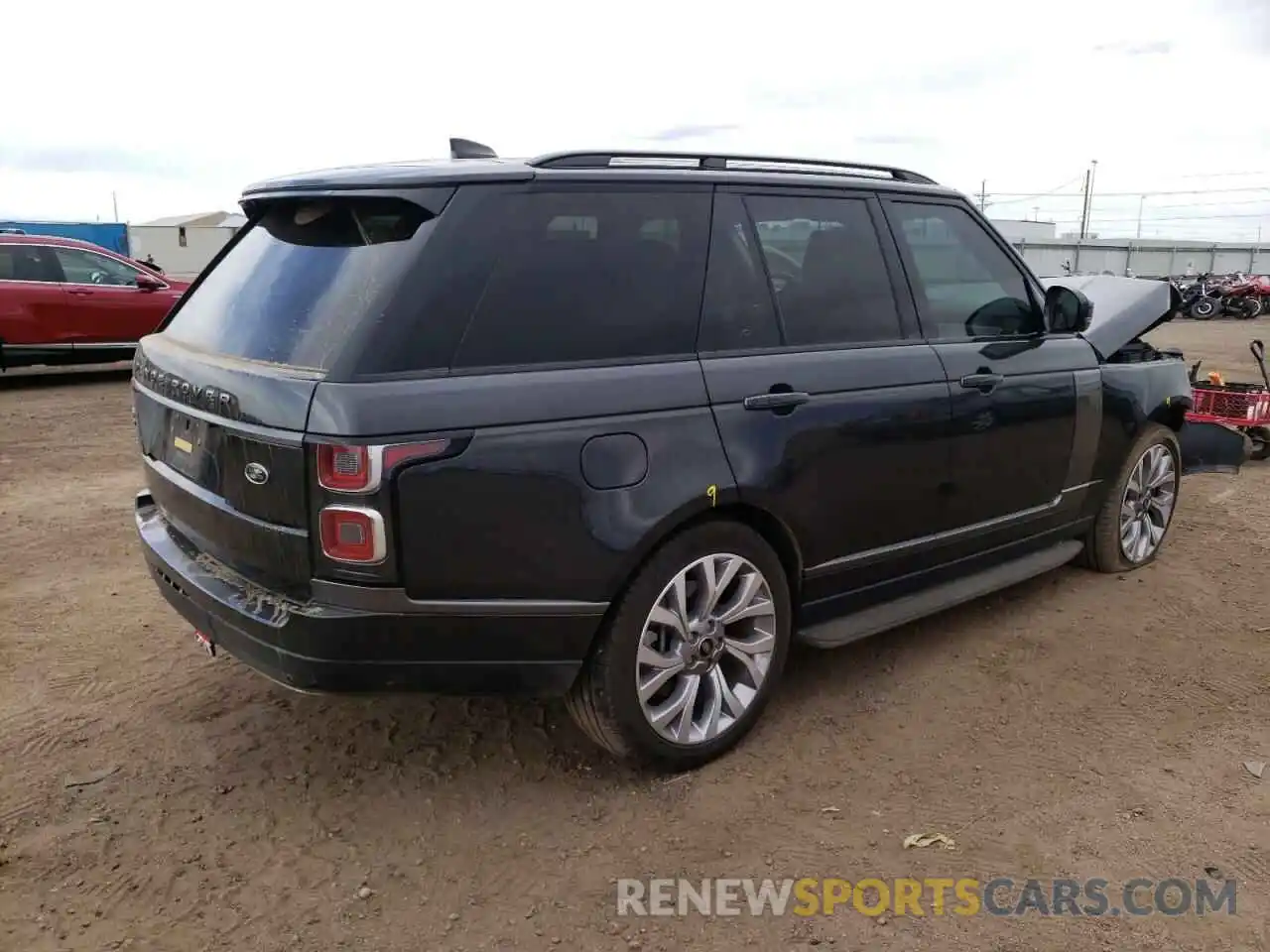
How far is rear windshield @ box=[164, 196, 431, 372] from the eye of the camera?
268 cm

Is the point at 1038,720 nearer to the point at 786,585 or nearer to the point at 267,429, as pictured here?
the point at 786,585

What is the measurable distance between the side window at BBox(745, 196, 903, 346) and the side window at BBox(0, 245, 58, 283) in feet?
34.8

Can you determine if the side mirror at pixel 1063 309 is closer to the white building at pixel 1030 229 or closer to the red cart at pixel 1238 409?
the red cart at pixel 1238 409

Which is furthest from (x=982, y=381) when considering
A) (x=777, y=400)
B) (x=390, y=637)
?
(x=390, y=637)

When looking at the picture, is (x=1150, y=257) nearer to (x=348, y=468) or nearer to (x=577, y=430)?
(x=577, y=430)

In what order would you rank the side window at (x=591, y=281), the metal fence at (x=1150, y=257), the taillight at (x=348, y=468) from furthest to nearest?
1. the metal fence at (x=1150, y=257)
2. the side window at (x=591, y=281)
3. the taillight at (x=348, y=468)

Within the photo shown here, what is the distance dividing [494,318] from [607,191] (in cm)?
60

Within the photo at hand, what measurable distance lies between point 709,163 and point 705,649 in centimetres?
160

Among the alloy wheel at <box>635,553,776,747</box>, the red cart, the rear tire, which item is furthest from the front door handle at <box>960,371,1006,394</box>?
the rear tire

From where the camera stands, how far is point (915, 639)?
4344 mm

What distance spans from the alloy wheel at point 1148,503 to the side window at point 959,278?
1.23 metres

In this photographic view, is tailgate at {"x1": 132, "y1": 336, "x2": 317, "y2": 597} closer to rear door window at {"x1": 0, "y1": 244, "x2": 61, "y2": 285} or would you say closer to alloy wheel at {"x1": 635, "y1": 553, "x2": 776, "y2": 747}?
alloy wheel at {"x1": 635, "y1": 553, "x2": 776, "y2": 747}

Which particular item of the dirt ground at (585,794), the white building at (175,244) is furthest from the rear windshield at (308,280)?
the white building at (175,244)

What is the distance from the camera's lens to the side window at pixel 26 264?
11125 millimetres
